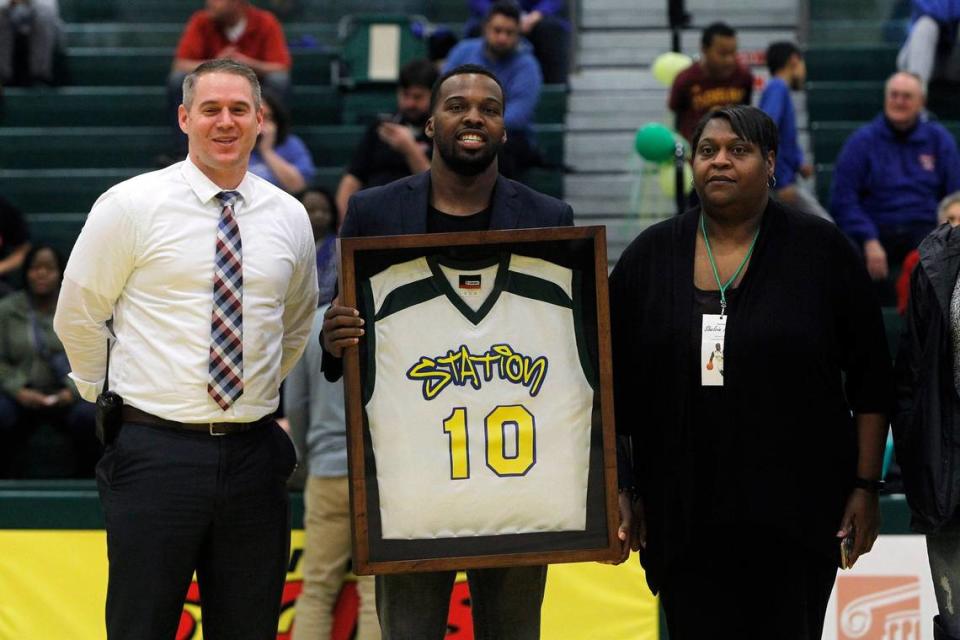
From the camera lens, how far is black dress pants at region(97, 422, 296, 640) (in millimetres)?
4121

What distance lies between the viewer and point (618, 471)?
14.0ft

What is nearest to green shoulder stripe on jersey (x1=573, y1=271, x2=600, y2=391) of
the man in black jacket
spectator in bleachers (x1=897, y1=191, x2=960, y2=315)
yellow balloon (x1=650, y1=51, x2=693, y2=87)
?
the man in black jacket

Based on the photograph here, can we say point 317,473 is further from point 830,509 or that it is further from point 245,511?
point 830,509

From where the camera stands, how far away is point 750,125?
4086 millimetres

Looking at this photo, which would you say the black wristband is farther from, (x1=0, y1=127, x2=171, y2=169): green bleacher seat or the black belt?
(x1=0, y1=127, x2=171, y2=169): green bleacher seat

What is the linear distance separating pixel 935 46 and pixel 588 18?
8.81 ft

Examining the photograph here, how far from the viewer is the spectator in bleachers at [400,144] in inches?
311

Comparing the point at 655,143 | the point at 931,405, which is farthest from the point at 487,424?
the point at 655,143

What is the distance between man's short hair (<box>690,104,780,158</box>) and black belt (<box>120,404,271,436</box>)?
4.84 ft

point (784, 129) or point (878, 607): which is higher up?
point (784, 129)

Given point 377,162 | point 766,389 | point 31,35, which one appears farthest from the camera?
point 31,35

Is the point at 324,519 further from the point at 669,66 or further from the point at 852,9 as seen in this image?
the point at 852,9

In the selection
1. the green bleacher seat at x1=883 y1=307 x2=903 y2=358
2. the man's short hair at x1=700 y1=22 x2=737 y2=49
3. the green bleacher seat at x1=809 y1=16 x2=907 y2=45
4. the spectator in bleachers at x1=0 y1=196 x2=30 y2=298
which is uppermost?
the green bleacher seat at x1=809 y1=16 x2=907 y2=45

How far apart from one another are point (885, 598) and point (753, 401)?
98.1 inches
